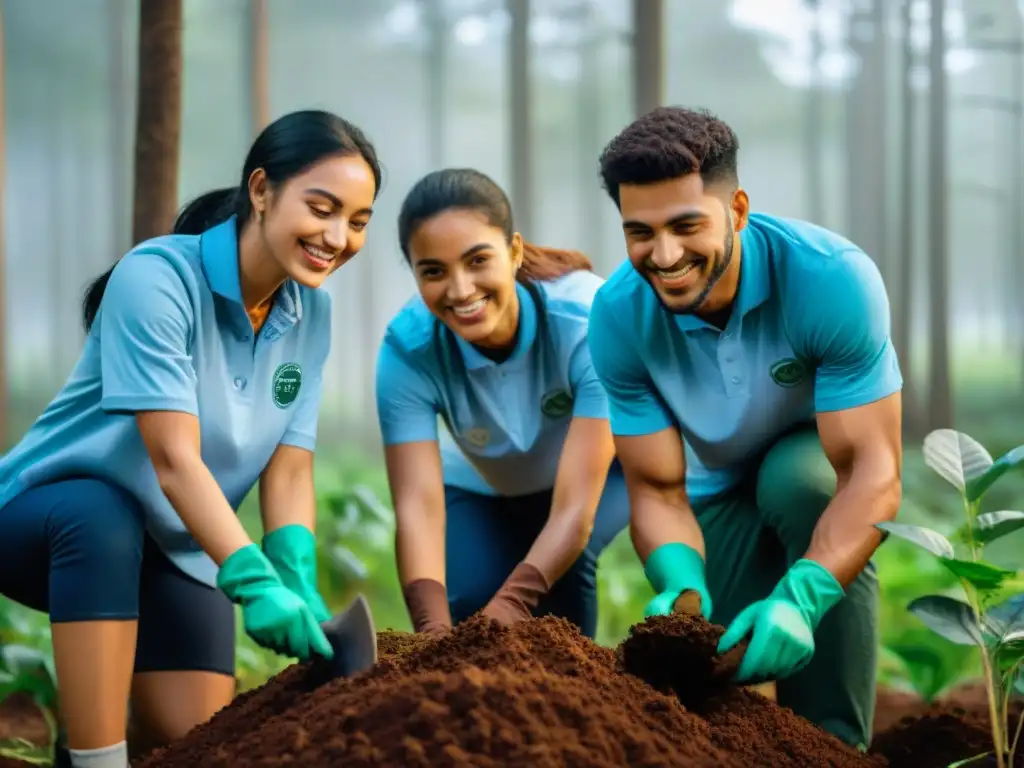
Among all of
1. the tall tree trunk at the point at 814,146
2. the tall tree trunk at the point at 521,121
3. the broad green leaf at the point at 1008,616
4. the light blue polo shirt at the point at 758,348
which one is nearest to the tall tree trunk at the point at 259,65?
the tall tree trunk at the point at 521,121

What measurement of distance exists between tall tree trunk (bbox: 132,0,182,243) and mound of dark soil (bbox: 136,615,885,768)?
4.24 feet

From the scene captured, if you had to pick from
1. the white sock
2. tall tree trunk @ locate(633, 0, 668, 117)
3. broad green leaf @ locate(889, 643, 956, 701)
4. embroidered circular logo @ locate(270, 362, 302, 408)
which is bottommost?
broad green leaf @ locate(889, 643, 956, 701)

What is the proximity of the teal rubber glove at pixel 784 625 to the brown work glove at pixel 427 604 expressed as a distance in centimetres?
67

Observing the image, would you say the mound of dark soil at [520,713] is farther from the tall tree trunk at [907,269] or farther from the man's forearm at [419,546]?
the tall tree trunk at [907,269]

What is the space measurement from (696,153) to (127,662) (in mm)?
1281

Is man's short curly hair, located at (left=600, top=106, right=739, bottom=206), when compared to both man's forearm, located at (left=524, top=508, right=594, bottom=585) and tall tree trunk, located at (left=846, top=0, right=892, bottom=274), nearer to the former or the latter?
man's forearm, located at (left=524, top=508, right=594, bottom=585)

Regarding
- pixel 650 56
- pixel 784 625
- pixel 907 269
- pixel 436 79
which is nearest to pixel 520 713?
pixel 784 625

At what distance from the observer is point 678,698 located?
1.81 m

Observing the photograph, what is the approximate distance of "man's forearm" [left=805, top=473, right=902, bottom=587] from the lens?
2.01 metres

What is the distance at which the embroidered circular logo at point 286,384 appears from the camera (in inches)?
84.9

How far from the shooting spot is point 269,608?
1.75 meters

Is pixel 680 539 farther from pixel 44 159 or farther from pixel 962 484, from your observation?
pixel 44 159

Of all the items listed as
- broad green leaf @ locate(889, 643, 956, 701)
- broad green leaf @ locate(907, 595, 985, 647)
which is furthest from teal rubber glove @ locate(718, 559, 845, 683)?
broad green leaf @ locate(889, 643, 956, 701)

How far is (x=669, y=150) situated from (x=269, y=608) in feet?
3.21
